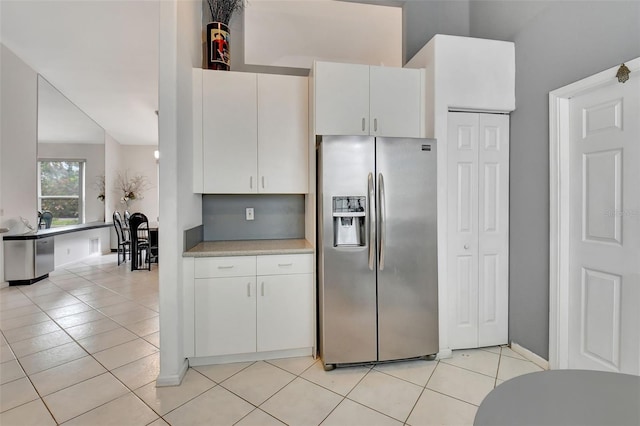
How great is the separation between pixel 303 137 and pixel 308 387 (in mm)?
1972

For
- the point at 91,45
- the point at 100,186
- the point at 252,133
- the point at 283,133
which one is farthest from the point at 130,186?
the point at 283,133

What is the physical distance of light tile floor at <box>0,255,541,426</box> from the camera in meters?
1.74

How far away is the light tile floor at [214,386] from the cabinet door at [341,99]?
1904mm

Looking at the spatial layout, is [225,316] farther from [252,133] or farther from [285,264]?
[252,133]

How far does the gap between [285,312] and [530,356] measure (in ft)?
6.55

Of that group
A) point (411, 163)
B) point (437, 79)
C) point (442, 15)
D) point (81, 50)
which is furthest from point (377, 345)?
point (81, 50)

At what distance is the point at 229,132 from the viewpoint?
2.50 metres

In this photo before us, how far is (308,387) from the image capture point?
2023 mm

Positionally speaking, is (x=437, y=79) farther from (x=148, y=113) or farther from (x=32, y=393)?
(x=148, y=113)

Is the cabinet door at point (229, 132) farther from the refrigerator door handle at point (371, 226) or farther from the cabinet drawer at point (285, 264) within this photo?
the refrigerator door handle at point (371, 226)

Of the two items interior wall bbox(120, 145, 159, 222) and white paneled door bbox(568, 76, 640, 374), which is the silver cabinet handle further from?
interior wall bbox(120, 145, 159, 222)

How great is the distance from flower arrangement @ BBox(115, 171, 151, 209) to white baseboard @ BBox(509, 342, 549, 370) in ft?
29.2

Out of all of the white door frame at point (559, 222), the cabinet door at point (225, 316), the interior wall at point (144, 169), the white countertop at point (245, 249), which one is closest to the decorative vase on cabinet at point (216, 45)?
the white countertop at point (245, 249)

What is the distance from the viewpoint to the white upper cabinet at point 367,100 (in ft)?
7.81
